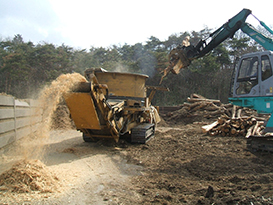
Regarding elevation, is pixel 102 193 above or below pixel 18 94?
below

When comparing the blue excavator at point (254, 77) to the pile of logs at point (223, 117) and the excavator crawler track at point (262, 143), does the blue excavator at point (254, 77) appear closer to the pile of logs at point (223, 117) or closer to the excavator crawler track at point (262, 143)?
the excavator crawler track at point (262, 143)

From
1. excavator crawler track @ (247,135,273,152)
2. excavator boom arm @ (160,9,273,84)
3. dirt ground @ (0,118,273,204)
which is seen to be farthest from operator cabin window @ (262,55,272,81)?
dirt ground @ (0,118,273,204)

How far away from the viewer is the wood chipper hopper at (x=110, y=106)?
19.4ft

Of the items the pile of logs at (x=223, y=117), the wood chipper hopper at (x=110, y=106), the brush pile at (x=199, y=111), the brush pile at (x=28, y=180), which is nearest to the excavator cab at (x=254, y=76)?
the pile of logs at (x=223, y=117)

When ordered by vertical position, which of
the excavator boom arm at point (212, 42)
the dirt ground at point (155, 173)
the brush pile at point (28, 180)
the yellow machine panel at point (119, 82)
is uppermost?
the excavator boom arm at point (212, 42)

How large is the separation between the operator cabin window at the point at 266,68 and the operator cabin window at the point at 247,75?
0.61ft

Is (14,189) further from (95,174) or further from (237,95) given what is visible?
(237,95)

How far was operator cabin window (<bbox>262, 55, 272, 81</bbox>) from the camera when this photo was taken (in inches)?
243

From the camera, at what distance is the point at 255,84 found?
6422 mm

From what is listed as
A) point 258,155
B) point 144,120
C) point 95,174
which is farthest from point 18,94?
point 258,155

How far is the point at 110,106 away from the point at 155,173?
227 centimetres

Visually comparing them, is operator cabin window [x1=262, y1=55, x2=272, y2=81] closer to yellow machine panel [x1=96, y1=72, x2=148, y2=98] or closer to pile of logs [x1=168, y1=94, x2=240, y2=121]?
yellow machine panel [x1=96, y1=72, x2=148, y2=98]

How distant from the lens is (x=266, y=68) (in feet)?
20.5

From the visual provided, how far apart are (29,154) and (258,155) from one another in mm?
5446
